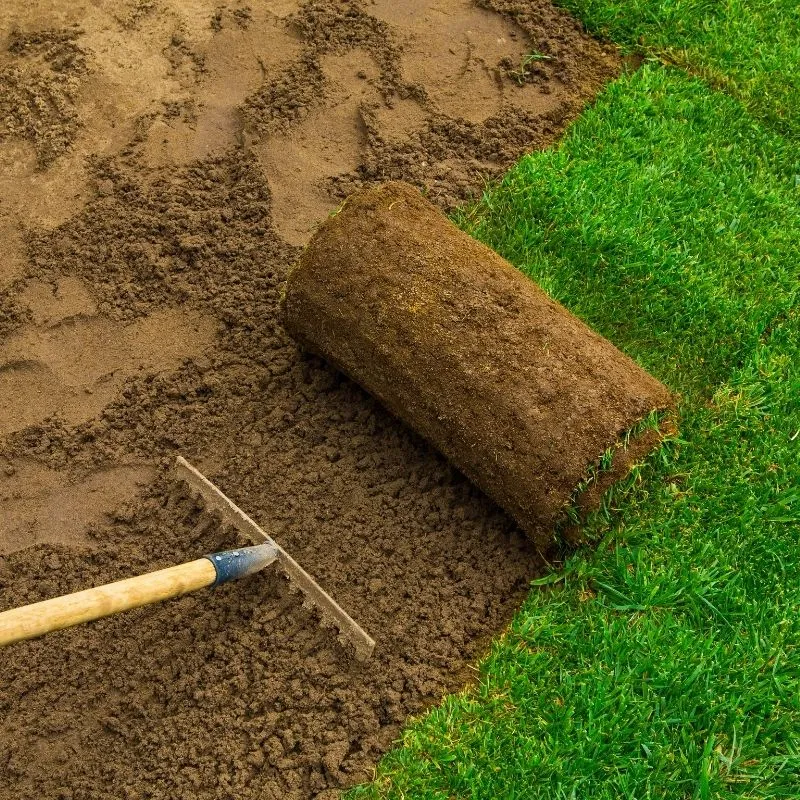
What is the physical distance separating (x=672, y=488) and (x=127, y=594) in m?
1.86

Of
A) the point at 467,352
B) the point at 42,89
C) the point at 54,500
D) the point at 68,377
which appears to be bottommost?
the point at 54,500

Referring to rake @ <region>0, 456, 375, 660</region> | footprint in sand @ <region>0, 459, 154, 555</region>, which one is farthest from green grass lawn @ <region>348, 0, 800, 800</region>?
footprint in sand @ <region>0, 459, 154, 555</region>

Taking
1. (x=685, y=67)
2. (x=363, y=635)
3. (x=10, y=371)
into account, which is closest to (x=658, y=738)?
(x=363, y=635)

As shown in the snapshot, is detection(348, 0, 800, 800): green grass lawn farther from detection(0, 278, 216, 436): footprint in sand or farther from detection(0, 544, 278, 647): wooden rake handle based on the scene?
detection(0, 278, 216, 436): footprint in sand

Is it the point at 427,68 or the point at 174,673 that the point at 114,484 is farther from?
the point at 427,68

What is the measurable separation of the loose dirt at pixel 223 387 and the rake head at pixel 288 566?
0.18ft

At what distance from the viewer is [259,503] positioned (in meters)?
3.30

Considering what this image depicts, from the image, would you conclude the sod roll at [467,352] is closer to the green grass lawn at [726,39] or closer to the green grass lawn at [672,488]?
the green grass lawn at [672,488]

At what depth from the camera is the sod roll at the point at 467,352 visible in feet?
9.88

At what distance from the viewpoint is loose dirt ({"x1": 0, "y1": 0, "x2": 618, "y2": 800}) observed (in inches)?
114

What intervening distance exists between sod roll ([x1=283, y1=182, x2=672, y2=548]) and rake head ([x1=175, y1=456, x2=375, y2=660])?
631mm

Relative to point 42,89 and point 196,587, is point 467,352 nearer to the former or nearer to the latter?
point 196,587

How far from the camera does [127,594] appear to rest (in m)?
2.50

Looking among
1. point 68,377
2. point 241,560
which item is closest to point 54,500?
point 68,377
